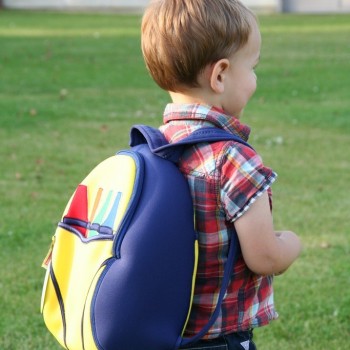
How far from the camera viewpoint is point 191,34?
2.60 metres

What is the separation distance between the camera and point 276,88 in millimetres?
13195

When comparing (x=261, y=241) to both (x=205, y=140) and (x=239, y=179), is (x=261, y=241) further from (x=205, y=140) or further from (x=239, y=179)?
(x=205, y=140)

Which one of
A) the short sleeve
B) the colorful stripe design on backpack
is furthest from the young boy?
the colorful stripe design on backpack

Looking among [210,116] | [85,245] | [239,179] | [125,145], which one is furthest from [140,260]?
[125,145]

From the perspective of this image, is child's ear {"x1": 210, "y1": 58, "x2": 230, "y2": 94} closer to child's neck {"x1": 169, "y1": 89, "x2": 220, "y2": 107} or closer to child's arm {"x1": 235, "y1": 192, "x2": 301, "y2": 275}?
child's neck {"x1": 169, "y1": 89, "x2": 220, "y2": 107}

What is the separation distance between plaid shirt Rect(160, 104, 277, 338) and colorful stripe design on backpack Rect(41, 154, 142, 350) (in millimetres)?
164

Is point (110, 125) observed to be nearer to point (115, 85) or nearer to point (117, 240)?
point (115, 85)

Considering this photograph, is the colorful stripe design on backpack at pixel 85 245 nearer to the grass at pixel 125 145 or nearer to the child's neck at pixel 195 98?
the child's neck at pixel 195 98

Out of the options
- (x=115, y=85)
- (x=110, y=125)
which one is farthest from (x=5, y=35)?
(x=110, y=125)

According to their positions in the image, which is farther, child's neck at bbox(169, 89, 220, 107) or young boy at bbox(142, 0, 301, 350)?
child's neck at bbox(169, 89, 220, 107)

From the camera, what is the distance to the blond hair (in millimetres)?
2602

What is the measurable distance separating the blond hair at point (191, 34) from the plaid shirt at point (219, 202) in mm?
119

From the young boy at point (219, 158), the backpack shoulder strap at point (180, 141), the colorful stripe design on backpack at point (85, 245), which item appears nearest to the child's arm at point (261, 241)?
the young boy at point (219, 158)

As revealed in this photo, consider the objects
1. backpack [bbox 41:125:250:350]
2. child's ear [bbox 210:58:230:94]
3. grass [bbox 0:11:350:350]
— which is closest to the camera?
backpack [bbox 41:125:250:350]
